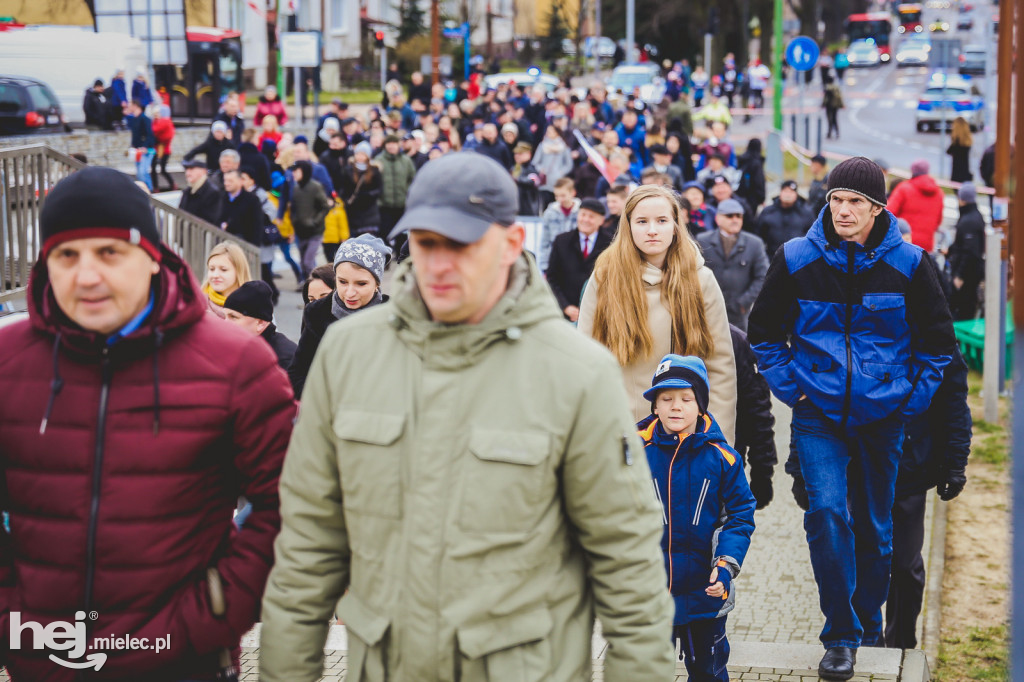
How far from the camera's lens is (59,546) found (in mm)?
2988

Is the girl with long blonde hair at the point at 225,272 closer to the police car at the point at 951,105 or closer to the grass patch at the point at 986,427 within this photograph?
the grass patch at the point at 986,427

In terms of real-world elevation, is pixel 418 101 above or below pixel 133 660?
above

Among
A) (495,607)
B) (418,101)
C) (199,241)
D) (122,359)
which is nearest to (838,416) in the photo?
(495,607)

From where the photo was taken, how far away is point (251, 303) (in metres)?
6.19

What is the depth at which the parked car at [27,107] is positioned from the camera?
20188 millimetres

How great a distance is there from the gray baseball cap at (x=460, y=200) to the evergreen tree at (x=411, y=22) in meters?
61.5

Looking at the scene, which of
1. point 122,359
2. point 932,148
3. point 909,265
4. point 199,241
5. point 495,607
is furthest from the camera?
point 932,148

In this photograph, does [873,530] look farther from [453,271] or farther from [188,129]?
[188,129]

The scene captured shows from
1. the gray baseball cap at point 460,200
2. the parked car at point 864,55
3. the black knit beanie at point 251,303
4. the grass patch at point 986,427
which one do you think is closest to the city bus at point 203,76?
the grass patch at point 986,427

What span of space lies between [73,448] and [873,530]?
350 cm

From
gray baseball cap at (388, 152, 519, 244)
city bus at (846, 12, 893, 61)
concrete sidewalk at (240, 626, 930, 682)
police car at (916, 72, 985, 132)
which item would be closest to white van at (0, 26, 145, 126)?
concrete sidewalk at (240, 626, 930, 682)

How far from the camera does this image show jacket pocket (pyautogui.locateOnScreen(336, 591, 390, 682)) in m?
2.88

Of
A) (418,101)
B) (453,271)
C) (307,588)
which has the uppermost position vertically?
(418,101)

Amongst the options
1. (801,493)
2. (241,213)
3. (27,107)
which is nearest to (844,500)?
(801,493)
